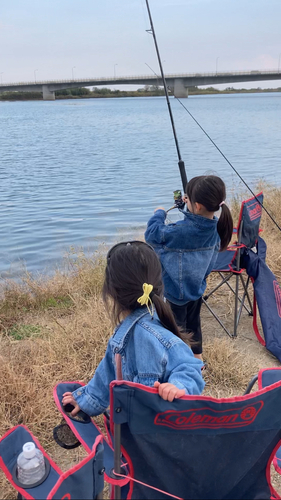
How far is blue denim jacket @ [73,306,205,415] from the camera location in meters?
1.51

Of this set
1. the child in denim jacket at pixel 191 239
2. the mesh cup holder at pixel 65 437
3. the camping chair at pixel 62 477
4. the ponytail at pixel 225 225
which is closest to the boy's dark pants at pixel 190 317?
the child in denim jacket at pixel 191 239

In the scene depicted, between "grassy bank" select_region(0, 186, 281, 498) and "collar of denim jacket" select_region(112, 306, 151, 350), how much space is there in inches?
34.3

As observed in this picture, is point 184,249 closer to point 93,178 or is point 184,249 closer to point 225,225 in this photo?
point 225,225

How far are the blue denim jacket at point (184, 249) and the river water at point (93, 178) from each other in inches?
21.2

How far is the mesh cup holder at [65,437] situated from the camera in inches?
65.5

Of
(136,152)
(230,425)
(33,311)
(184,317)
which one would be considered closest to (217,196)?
(184,317)

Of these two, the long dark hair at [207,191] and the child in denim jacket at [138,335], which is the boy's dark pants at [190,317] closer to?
the long dark hair at [207,191]

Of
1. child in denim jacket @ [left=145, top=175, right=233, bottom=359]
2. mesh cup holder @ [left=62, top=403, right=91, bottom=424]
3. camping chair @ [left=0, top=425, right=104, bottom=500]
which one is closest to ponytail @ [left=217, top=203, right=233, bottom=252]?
child in denim jacket @ [left=145, top=175, right=233, bottom=359]

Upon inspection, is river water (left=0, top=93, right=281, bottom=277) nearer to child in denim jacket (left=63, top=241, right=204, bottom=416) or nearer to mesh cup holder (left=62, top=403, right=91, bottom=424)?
child in denim jacket (left=63, top=241, right=204, bottom=416)

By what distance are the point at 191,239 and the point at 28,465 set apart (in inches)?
59.4

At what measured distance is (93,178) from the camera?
12.6 m

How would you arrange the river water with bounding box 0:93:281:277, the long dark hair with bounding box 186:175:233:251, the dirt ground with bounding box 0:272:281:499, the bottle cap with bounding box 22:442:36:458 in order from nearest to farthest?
1. the bottle cap with bounding box 22:442:36:458
2. the dirt ground with bounding box 0:272:281:499
3. the long dark hair with bounding box 186:175:233:251
4. the river water with bounding box 0:93:281:277

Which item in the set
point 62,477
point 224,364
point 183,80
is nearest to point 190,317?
point 224,364

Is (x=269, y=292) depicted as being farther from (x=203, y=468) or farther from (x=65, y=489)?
(x=65, y=489)
